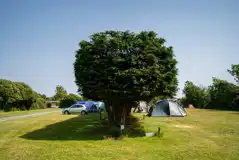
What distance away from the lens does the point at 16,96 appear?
36.5 metres

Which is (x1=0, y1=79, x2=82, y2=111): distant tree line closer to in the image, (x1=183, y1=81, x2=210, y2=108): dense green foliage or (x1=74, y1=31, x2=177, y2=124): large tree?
(x1=74, y1=31, x2=177, y2=124): large tree

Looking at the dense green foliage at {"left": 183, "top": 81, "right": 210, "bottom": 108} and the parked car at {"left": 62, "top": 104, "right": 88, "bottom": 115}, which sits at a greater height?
the dense green foliage at {"left": 183, "top": 81, "right": 210, "bottom": 108}

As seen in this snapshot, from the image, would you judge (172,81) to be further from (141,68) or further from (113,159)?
(113,159)

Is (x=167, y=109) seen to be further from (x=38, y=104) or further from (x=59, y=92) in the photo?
(x=59, y=92)

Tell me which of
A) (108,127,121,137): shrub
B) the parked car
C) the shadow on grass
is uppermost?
the parked car

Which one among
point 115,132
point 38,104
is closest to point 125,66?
point 115,132

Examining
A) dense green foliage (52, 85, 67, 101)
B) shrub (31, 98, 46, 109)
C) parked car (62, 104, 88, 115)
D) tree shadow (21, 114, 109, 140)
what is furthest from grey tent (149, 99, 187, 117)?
dense green foliage (52, 85, 67, 101)

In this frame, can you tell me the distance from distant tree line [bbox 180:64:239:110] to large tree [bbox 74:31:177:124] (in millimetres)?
30046

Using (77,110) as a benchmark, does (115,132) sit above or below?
below

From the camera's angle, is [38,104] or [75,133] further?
[38,104]

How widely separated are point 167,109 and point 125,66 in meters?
10.6

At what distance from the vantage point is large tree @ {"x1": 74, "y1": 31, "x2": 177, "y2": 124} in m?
10.2

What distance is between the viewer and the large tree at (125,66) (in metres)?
10.2

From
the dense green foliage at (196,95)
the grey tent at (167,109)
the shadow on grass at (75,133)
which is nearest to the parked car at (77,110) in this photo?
the grey tent at (167,109)
